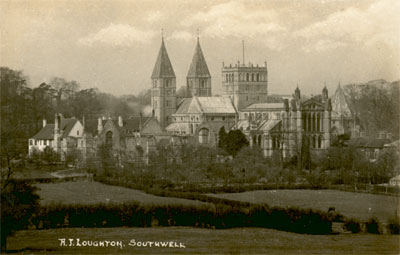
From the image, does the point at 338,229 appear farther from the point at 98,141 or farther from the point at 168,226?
the point at 98,141

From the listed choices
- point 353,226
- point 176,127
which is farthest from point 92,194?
point 176,127

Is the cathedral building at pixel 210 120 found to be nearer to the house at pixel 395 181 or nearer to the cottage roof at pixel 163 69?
the cottage roof at pixel 163 69

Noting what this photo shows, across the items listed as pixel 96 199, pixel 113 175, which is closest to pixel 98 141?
pixel 113 175

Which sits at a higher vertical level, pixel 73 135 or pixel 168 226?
pixel 73 135

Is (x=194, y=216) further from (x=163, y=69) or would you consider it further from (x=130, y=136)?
(x=163, y=69)

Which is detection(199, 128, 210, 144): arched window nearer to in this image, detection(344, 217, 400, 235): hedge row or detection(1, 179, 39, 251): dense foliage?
detection(344, 217, 400, 235): hedge row
